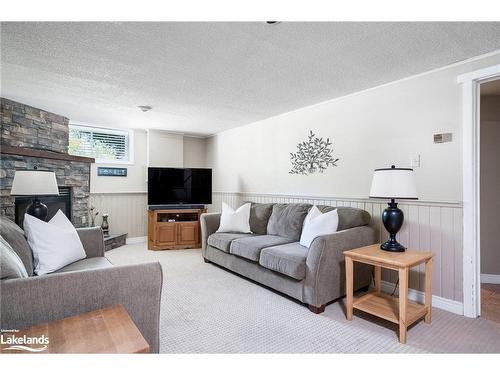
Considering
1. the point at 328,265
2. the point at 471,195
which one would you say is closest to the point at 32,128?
the point at 328,265

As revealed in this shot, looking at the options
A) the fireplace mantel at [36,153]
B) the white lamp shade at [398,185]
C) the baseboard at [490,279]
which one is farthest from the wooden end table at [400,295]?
the fireplace mantel at [36,153]

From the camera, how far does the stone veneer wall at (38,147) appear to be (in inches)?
128

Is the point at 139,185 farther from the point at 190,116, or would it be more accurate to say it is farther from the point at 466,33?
the point at 466,33

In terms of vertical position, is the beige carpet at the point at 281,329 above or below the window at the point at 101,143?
below

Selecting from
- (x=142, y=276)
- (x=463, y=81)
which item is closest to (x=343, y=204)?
(x=463, y=81)

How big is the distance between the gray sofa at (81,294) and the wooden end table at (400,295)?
151cm

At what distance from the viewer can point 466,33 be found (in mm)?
1879

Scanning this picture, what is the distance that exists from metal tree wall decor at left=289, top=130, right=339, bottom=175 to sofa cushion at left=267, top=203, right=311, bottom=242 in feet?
1.76

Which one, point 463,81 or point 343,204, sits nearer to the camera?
point 463,81

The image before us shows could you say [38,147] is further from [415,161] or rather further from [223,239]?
[415,161]

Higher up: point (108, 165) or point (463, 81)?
point (463, 81)

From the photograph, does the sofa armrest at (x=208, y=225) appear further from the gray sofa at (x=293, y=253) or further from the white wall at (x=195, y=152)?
the white wall at (x=195, y=152)
